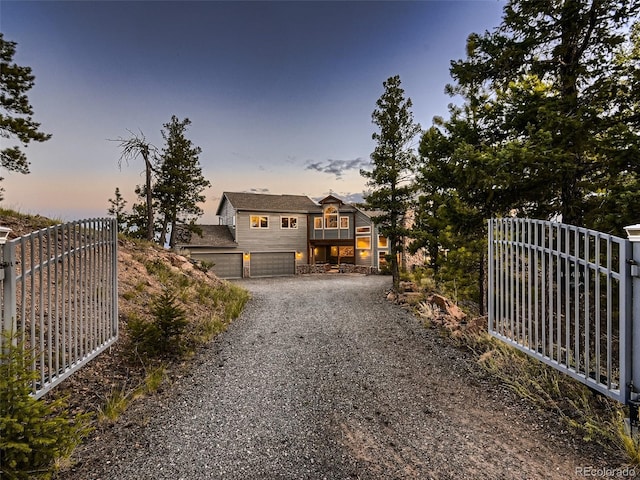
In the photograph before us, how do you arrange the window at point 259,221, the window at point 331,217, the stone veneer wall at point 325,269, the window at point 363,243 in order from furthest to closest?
the window at point 331,217 < the window at point 363,243 < the stone veneer wall at point 325,269 < the window at point 259,221

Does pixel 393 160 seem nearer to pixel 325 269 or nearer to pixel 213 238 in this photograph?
pixel 325 269

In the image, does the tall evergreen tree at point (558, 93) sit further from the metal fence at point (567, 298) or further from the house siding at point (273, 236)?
the house siding at point (273, 236)

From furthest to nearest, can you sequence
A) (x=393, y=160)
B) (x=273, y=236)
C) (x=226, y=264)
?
(x=273, y=236)
(x=226, y=264)
(x=393, y=160)

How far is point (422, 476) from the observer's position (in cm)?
245

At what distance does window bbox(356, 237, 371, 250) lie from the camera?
23.0 m

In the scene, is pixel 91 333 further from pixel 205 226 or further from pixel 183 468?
pixel 205 226

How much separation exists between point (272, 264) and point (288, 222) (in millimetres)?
3769

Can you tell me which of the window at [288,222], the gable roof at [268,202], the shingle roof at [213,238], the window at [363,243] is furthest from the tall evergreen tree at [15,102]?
the window at [363,243]

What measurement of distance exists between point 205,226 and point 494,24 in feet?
70.0

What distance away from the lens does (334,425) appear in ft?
10.8

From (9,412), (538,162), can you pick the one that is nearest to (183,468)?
(9,412)

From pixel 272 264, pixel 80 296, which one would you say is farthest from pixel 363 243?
pixel 80 296

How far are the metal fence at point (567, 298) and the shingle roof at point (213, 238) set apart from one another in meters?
18.7

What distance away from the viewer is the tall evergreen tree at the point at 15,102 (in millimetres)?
7570
